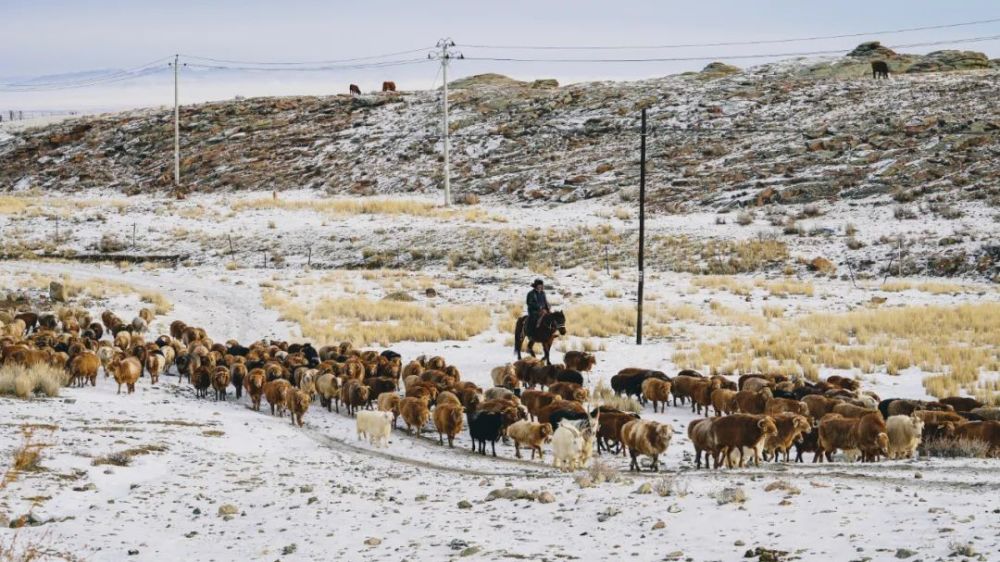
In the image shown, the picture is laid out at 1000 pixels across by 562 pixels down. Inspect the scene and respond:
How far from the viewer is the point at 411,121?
88.8 m

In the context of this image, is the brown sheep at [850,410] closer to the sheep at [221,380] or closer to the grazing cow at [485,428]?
the grazing cow at [485,428]

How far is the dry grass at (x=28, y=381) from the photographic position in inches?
760

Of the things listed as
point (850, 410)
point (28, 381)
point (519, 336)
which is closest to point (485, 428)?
point (850, 410)

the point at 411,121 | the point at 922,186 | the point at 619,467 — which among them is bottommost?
the point at 619,467

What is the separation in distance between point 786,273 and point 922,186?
14.5 meters

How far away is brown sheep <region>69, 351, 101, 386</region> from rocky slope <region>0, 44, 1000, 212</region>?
1652 inches

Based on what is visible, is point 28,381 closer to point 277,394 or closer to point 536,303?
point 277,394

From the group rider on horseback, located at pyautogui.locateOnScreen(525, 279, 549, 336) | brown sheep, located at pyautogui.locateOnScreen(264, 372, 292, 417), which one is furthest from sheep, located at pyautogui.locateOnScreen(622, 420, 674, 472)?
rider on horseback, located at pyautogui.locateOnScreen(525, 279, 549, 336)

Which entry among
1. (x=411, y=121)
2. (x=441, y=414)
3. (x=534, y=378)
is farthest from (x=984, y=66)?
(x=441, y=414)

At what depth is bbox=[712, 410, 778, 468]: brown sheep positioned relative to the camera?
14.8m

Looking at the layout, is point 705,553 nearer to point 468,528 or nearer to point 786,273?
point 468,528

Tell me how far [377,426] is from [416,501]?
5.44 m

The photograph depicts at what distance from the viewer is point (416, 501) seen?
12.9 meters

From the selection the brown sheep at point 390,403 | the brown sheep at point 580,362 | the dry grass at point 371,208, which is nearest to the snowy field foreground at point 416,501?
the brown sheep at point 390,403
